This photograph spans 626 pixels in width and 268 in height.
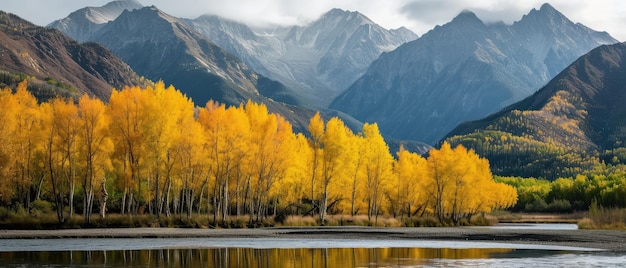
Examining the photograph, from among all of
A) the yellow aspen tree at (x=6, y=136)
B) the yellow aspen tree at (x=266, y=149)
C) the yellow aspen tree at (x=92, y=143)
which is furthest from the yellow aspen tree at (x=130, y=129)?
the yellow aspen tree at (x=266, y=149)

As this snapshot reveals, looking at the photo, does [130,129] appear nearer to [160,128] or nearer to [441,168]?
A: [160,128]

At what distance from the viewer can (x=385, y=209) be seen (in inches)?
4380

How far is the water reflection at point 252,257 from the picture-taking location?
3200 centimetres

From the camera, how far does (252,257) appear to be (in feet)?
118

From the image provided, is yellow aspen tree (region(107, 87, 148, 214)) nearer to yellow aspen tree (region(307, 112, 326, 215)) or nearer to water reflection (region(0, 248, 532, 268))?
yellow aspen tree (region(307, 112, 326, 215))

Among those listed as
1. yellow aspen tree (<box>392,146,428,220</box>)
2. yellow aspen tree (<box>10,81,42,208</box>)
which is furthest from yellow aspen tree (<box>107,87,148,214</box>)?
yellow aspen tree (<box>392,146,428,220</box>)

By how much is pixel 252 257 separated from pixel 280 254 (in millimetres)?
2495

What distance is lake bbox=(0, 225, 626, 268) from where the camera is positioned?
32438mm

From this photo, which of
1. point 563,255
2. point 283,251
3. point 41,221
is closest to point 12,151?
point 41,221

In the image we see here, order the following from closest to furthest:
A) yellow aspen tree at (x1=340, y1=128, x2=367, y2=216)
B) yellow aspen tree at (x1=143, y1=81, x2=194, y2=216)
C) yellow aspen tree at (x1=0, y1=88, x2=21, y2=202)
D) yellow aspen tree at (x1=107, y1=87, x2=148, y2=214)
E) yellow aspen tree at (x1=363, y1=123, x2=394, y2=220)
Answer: yellow aspen tree at (x1=0, y1=88, x2=21, y2=202), yellow aspen tree at (x1=143, y1=81, x2=194, y2=216), yellow aspen tree at (x1=107, y1=87, x2=148, y2=214), yellow aspen tree at (x1=340, y1=128, x2=367, y2=216), yellow aspen tree at (x1=363, y1=123, x2=394, y2=220)

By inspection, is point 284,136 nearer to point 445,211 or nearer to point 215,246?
point 215,246

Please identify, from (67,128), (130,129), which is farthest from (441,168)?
(67,128)

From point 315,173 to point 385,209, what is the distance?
28363 millimetres

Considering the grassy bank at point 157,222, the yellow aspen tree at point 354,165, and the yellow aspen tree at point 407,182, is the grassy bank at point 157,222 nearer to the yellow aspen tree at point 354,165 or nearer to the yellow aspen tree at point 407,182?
the yellow aspen tree at point 354,165
